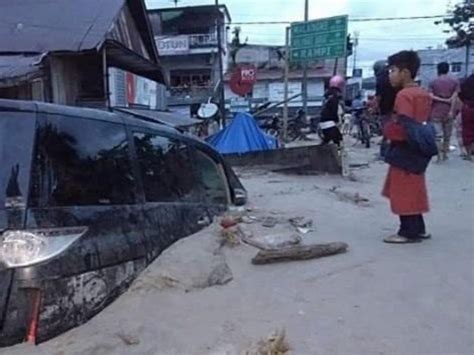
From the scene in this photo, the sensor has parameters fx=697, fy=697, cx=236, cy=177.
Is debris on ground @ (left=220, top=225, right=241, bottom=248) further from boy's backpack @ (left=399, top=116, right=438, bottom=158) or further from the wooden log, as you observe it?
boy's backpack @ (left=399, top=116, right=438, bottom=158)

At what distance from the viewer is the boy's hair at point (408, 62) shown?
5.84 metres

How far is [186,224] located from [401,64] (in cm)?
240

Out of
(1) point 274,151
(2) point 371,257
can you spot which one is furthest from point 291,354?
(1) point 274,151

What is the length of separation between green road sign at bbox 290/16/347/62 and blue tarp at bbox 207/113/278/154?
3941 millimetres

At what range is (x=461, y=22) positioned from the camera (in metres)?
39.5

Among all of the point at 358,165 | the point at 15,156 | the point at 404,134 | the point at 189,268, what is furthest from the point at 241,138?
the point at 15,156

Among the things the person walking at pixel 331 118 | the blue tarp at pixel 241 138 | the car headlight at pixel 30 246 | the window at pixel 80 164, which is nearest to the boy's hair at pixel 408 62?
the window at pixel 80 164

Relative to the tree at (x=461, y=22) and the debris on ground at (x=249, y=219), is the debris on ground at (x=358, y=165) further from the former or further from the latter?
the tree at (x=461, y=22)

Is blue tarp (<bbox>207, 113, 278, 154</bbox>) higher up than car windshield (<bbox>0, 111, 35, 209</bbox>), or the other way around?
car windshield (<bbox>0, 111, 35, 209</bbox>)

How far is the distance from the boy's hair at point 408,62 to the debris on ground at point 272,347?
3005mm

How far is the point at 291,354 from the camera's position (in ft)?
11.6

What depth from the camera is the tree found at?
3847 centimetres

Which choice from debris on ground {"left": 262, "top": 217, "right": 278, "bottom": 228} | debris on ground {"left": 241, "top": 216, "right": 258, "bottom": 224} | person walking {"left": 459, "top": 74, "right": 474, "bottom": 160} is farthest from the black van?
person walking {"left": 459, "top": 74, "right": 474, "bottom": 160}

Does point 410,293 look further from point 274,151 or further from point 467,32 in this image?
point 467,32
